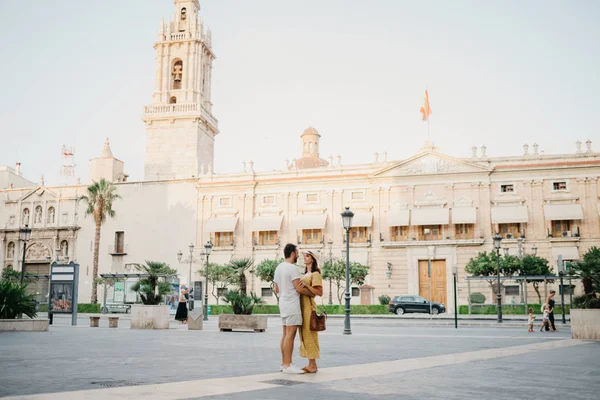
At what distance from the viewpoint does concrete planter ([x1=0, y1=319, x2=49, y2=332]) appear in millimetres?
16844

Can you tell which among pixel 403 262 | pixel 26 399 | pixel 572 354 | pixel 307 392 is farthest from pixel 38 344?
pixel 403 262

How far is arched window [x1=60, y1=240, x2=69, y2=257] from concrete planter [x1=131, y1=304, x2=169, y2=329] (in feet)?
134

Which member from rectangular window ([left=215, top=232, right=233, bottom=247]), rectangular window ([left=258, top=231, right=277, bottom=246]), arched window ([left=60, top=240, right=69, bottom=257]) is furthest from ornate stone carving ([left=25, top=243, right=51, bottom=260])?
rectangular window ([left=258, top=231, right=277, bottom=246])

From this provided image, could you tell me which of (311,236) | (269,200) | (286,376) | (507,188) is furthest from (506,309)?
(286,376)

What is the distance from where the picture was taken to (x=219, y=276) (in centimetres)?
4884

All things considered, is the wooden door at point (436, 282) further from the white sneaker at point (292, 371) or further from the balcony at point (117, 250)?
the white sneaker at point (292, 371)

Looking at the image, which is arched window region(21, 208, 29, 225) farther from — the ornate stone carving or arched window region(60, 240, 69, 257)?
arched window region(60, 240, 69, 257)

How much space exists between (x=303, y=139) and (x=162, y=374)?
65.2m

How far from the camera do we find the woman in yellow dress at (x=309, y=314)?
823 centimetres

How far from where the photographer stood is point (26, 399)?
579 centimetres

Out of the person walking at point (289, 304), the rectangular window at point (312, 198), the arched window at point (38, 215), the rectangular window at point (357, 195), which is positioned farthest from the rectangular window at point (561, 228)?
the arched window at point (38, 215)

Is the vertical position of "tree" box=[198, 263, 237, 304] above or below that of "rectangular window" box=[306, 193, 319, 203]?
below

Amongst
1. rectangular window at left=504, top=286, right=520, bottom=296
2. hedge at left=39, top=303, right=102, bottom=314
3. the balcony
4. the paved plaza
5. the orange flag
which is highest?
the orange flag

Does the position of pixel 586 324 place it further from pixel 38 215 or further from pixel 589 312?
pixel 38 215
